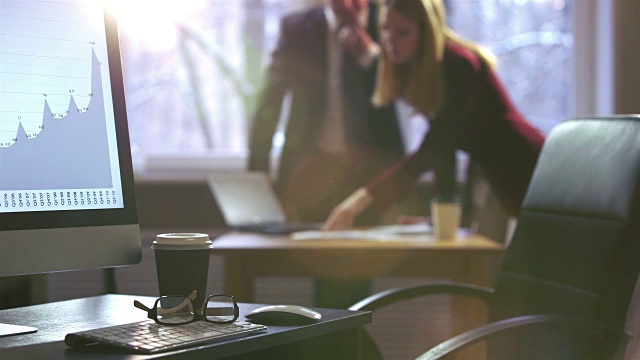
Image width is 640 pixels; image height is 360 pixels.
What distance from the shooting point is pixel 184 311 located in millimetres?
1163

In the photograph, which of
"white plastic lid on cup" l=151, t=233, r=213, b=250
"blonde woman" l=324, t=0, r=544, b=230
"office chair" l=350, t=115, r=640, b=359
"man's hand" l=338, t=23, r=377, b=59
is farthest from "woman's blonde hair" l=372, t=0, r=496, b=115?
"white plastic lid on cup" l=151, t=233, r=213, b=250

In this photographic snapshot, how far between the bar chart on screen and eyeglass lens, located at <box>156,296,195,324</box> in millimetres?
219

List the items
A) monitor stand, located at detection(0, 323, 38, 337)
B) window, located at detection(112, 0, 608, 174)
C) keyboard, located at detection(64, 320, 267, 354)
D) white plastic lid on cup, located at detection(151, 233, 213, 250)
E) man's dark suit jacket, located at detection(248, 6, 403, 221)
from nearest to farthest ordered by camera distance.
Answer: keyboard, located at detection(64, 320, 267, 354) → monitor stand, located at detection(0, 323, 38, 337) → white plastic lid on cup, located at detection(151, 233, 213, 250) → man's dark suit jacket, located at detection(248, 6, 403, 221) → window, located at detection(112, 0, 608, 174)

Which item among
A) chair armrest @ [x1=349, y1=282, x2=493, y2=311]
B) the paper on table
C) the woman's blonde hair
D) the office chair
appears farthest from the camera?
the woman's blonde hair

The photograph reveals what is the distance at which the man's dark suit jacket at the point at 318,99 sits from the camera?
3784 millimetres

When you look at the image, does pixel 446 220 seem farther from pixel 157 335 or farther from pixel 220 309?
pixel 157 335

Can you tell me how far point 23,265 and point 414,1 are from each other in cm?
233

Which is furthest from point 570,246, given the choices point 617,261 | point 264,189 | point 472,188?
point 472,188

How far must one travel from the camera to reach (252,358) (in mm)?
1262

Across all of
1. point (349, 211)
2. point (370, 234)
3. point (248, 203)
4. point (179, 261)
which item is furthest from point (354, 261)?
point (179, 261)

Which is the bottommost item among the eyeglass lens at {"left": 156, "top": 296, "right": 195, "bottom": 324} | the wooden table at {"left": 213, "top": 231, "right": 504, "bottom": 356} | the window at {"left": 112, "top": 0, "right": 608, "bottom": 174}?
the wooden table at {"left": 213, "top": 231, "right": 504, "bottom": 356}

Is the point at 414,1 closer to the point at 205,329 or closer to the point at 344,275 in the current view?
the point at 344,275

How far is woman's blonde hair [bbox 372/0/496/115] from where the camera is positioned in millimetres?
3266

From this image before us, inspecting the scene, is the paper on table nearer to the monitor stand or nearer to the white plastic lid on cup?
the white plastic lid on cup
